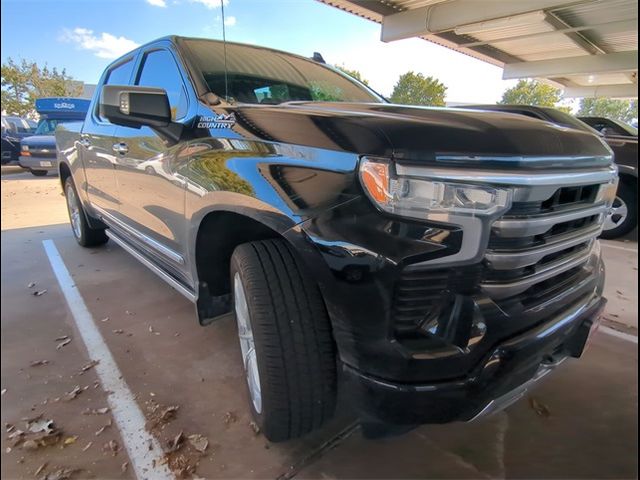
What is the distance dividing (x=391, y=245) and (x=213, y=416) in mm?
1438

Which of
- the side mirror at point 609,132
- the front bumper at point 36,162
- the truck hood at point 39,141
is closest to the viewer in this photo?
the side mirror at point 609,132

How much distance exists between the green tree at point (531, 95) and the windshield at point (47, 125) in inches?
173

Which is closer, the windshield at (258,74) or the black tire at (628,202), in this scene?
the windshield at (258,74)

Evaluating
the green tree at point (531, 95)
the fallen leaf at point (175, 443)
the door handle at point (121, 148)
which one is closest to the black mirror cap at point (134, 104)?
the door handle at point (121, 148)

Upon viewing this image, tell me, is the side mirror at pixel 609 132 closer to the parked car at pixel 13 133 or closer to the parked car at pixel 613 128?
the parked car at pixel 613 128

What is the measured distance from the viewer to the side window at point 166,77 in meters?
2.28

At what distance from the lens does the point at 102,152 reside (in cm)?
338

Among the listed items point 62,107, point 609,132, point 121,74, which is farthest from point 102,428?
point 609,132

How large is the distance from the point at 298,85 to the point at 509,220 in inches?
63.7

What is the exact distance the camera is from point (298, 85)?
8.04ft

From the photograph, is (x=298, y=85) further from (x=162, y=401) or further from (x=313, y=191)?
(x=162, y=401)

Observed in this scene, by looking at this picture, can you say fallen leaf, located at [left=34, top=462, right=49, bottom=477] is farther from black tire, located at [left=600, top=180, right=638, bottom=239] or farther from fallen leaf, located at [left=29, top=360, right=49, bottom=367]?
black tire, located at [left=600, top=180, right=638, bottom=239]

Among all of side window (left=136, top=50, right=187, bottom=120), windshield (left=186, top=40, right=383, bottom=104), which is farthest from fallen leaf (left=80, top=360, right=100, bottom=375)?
windshield (left=186, top=40, right=383, bottom=104)

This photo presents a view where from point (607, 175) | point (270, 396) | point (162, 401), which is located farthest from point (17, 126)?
point (607, 175)
